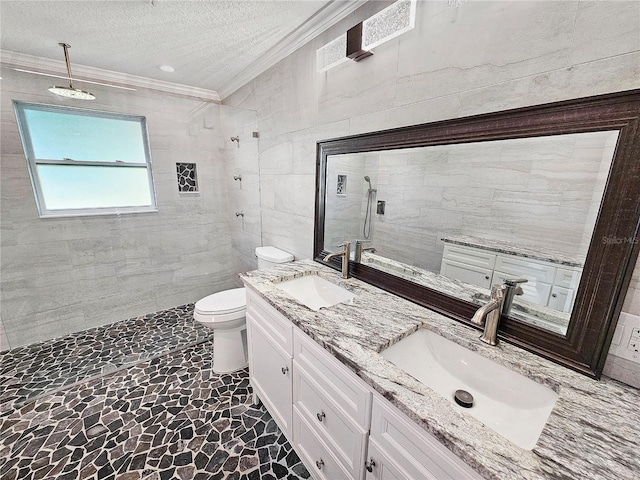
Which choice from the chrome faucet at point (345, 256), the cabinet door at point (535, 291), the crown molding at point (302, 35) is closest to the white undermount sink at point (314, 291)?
the chrome faucet at point (345, 256)

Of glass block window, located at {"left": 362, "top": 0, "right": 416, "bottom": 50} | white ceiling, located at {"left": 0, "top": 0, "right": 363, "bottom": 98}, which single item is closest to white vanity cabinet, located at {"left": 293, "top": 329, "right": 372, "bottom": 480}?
glass block window, located at {"left": 362, "top": 0, "right": 416, "bottom": 50}

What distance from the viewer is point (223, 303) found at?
2023 millimetres

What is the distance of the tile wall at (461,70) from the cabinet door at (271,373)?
0.74m

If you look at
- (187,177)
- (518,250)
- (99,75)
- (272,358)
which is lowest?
(272,358)

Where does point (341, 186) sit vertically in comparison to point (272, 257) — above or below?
above

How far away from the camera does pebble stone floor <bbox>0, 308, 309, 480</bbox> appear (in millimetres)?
1347

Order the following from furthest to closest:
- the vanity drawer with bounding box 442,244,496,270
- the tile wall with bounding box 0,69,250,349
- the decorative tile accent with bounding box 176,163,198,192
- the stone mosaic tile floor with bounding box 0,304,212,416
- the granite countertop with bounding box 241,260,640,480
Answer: the decorative tile accent with bounding box 176,163,198,192 → the tile wall with bounding box 0,69,250,349 → the stone mosaic tile floor with bounding box 0,304,212,416 → the vanity drawer with bounding box 442,244,496,270 → the granite countertop with bounding box 241,260,640,480

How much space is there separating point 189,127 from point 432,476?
330 cm

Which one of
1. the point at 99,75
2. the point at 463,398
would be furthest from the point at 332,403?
the point at 99,75

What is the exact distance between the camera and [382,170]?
141cm

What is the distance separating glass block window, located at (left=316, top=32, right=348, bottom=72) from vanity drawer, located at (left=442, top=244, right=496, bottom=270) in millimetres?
1193

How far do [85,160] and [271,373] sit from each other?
8.67 ft

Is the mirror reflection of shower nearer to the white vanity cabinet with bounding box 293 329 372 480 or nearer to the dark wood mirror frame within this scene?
the dark wood mirror frame

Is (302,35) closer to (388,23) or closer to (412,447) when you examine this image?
(388,23)
